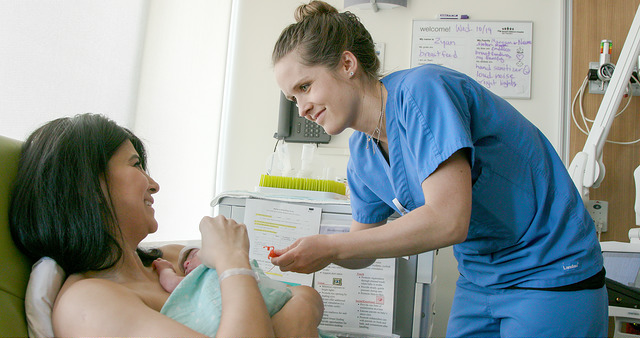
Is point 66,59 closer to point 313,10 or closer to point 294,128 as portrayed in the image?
point 313,10

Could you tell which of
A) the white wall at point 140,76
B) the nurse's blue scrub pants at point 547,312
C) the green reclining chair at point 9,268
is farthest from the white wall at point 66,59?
the nurse's blue scrub pants at point 547,312

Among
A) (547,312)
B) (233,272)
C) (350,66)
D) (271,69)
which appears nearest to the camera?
(233,272)

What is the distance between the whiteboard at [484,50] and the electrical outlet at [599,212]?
61cm

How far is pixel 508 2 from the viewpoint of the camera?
8.05 ft

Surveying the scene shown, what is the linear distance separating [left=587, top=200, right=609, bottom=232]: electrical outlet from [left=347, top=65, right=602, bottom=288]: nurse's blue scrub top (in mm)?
1365

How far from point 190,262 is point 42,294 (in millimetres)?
365

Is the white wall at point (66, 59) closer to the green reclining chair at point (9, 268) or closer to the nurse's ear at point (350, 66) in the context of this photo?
the green reclining chair at point (9, 268)

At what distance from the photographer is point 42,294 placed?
2.72 ft

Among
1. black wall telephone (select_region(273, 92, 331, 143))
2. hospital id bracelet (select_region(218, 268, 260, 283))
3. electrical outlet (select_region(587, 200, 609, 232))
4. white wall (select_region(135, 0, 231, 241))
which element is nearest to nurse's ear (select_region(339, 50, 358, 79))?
hospital id bracelet (select_region(218, 268, 260, 283))

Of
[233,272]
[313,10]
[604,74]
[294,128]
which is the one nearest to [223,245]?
[233,272]

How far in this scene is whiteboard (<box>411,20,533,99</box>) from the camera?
95.0 inches

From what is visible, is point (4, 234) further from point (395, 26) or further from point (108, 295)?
point (395, 26)

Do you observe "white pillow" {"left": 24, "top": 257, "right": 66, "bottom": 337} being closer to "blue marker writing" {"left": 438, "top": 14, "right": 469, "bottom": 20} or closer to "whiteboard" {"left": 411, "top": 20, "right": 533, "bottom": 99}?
"whiteboard" {"left": 411, "top": 20, "right": 533, "bottom": 99}

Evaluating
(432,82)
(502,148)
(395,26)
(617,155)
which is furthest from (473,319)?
(395,26)
